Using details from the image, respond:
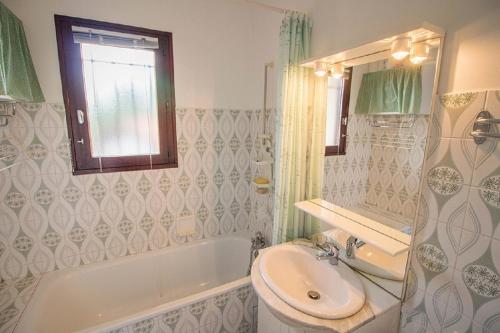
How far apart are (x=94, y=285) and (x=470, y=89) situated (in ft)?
8.22

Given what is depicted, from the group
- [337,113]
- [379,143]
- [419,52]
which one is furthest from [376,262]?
[419,52]

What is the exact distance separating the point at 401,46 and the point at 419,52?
7 cm

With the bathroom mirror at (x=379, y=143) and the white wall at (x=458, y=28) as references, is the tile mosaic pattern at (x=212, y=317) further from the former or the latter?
the white wall at (x=458, y=28)

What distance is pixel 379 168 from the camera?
47.1 inches

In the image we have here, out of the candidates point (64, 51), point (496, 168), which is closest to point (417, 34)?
point (496, 168)

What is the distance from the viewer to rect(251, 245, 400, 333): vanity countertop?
92 centimetres

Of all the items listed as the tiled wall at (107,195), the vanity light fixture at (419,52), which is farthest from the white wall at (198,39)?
the vanity light fixture at (419,52)

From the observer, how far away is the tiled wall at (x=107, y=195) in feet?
5.09

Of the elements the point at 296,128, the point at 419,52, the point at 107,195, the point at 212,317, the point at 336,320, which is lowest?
the point at 212,317

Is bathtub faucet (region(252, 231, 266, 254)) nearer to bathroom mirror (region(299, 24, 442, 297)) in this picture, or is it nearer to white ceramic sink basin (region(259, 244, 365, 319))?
white ceramic sink basin (region(259, 244, 365, 319))

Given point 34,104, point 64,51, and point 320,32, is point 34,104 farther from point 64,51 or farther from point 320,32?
point 320,32

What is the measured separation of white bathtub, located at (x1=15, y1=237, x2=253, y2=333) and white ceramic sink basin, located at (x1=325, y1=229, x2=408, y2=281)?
2.39 feet

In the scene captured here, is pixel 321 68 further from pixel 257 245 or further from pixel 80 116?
pixel 80 116

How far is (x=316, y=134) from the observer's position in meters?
1.48
